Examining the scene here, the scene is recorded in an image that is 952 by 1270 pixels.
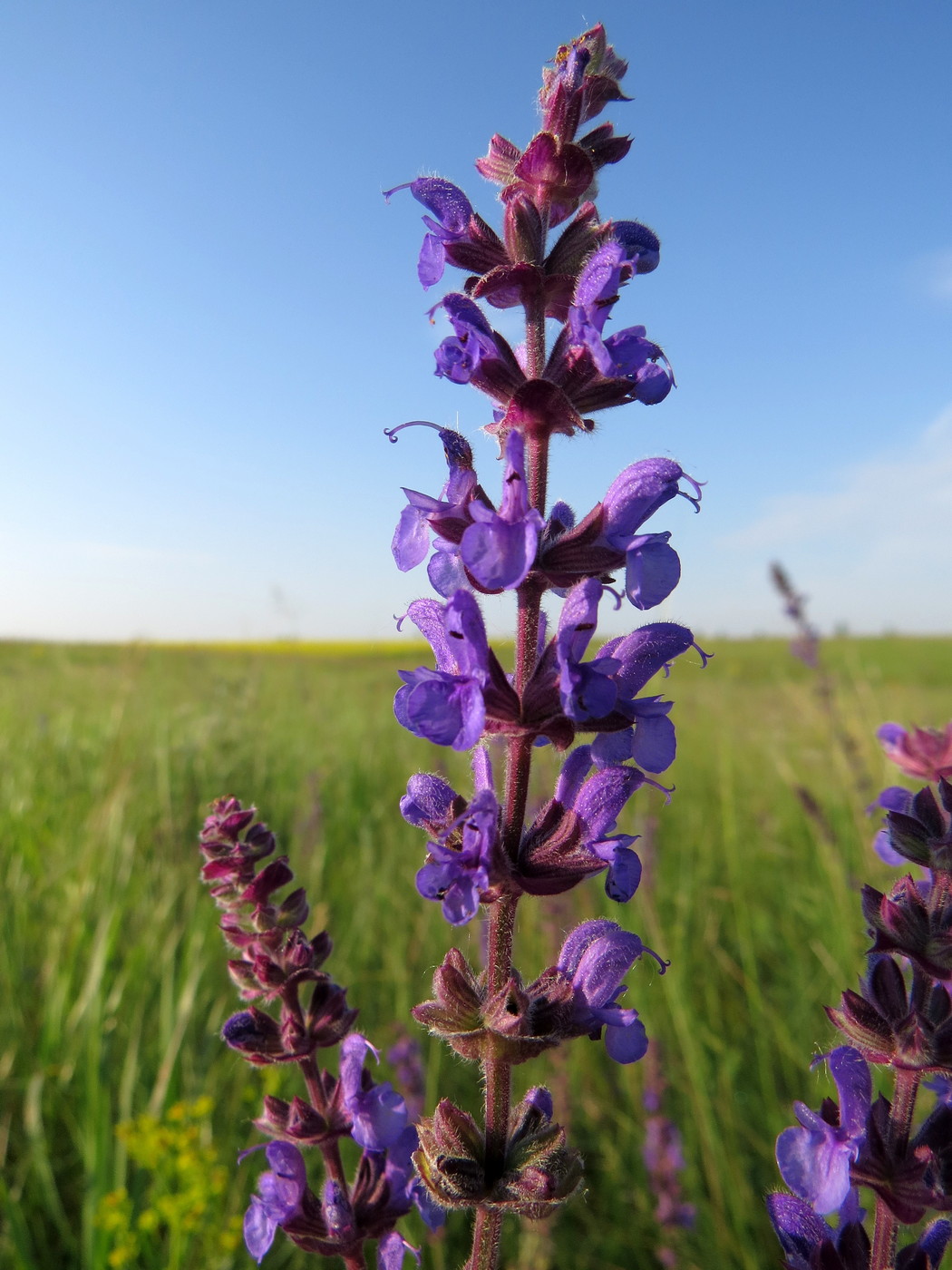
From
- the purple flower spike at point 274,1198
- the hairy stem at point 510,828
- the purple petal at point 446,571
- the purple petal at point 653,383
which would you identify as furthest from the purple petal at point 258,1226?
the purple petal at point 653,383

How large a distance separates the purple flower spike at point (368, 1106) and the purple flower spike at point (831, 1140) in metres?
0.49

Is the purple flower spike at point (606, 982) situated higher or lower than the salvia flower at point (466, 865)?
lower

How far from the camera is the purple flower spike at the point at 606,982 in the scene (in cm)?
93

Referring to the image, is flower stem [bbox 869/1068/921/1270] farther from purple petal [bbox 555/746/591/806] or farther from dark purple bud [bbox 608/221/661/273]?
dark purple bud [bbox 608/221/661/273]

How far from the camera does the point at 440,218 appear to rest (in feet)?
3.54

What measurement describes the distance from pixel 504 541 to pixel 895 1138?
2.65 ft

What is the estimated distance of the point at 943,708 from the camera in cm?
832

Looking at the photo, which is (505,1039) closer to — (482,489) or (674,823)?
(482,489)

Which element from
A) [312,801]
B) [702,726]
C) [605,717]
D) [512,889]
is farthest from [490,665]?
[702,726]

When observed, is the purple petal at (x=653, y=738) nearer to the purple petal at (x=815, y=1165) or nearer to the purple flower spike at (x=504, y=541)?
the purple flower spike at (x=504, y=541)

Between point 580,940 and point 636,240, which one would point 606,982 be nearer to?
point 580,940

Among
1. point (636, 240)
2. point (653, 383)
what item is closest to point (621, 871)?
point (653, 383)

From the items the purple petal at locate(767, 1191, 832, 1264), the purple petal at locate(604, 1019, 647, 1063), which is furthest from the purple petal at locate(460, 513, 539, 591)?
the purple petal at locate(767, 1191, 832, 1264)

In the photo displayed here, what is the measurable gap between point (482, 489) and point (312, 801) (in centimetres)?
390
